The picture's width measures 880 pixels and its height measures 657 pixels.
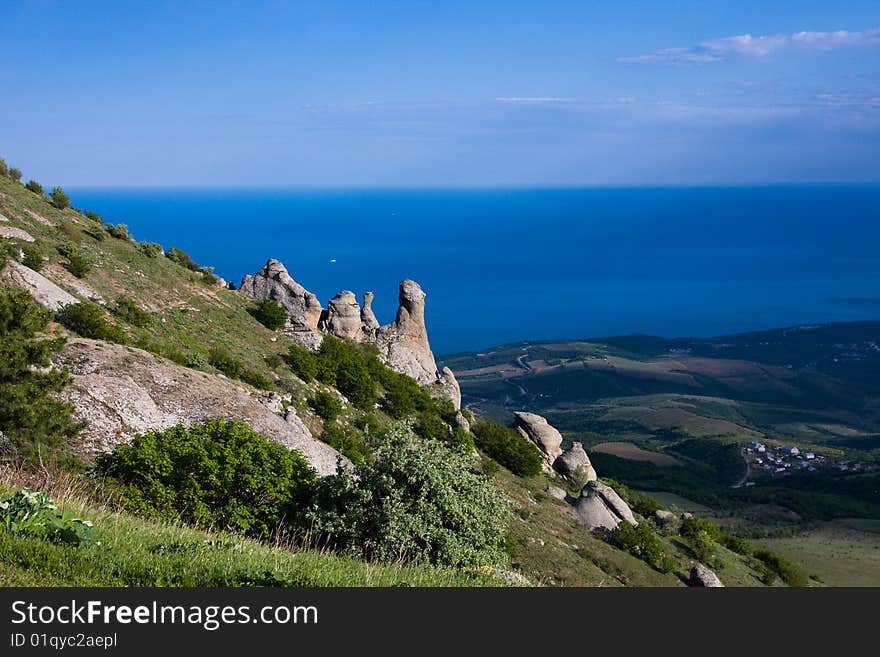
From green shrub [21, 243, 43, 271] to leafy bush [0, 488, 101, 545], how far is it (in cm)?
2174

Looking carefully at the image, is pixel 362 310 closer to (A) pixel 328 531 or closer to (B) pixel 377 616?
(A) pixel 328 531

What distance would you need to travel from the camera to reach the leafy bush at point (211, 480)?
12.3 m

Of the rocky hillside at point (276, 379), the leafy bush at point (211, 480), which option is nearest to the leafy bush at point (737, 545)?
the rocky hillside at point (276, 379)

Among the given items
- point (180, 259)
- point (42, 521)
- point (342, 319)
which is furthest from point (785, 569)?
point (180, 259)

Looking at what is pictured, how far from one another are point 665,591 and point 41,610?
5.29m

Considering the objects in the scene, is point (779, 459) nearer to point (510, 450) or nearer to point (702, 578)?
point (510, 450)

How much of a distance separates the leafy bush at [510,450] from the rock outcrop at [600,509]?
2809 millimetres

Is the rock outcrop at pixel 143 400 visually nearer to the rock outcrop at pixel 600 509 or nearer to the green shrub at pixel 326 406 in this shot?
the green shrub at pixel 326 406

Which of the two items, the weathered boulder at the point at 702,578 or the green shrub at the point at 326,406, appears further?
the green shrub at the point at 326,406

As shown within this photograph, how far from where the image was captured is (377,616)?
5879 mm

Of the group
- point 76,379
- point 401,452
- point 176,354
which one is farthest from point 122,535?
point 176,354

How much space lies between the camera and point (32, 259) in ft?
85.9

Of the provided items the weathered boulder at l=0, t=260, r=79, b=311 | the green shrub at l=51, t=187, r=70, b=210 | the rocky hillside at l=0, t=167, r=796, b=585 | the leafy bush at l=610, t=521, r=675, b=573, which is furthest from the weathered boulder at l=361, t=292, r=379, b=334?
the leafy bush at l=610, t=521, r=675, b=573

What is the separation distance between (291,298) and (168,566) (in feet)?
102
